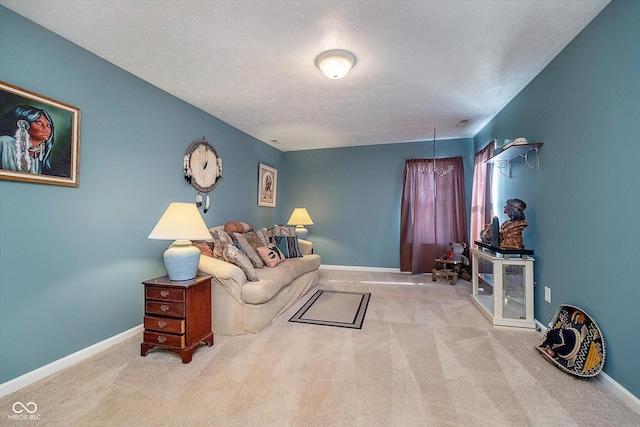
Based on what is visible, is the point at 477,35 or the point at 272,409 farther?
the point at 477,35

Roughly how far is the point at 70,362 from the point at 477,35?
12.8 ft

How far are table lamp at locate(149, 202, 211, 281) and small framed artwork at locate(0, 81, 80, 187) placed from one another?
0.72 m

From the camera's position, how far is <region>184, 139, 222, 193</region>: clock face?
331 centimetres

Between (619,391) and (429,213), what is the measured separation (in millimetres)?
3568

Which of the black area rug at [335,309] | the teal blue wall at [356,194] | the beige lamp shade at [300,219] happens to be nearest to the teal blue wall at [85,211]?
the black area rug at [335,309]

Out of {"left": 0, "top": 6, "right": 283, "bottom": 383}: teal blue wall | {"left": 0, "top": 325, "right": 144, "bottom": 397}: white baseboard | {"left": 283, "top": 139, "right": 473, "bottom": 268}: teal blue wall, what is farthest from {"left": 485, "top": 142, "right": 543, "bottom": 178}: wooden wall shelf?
{"left": 0, "top": 325, "right": 144, "bottom": 397}: white baseboard

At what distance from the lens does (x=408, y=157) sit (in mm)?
5266

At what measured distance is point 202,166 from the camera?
3535mm

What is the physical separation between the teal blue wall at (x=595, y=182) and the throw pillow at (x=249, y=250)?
118 inches

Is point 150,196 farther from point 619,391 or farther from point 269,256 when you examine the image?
point 619,391

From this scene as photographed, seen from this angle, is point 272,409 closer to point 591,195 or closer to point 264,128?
point 591,195

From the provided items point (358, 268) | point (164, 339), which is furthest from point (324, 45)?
point (358, 268)

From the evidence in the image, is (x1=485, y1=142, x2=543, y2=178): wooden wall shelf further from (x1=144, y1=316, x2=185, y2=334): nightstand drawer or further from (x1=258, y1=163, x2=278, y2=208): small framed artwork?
(x1=258, y1=163, x2=278, y2=208): small framed artwork

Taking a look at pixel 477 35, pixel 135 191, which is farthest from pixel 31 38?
pixel 477 35
